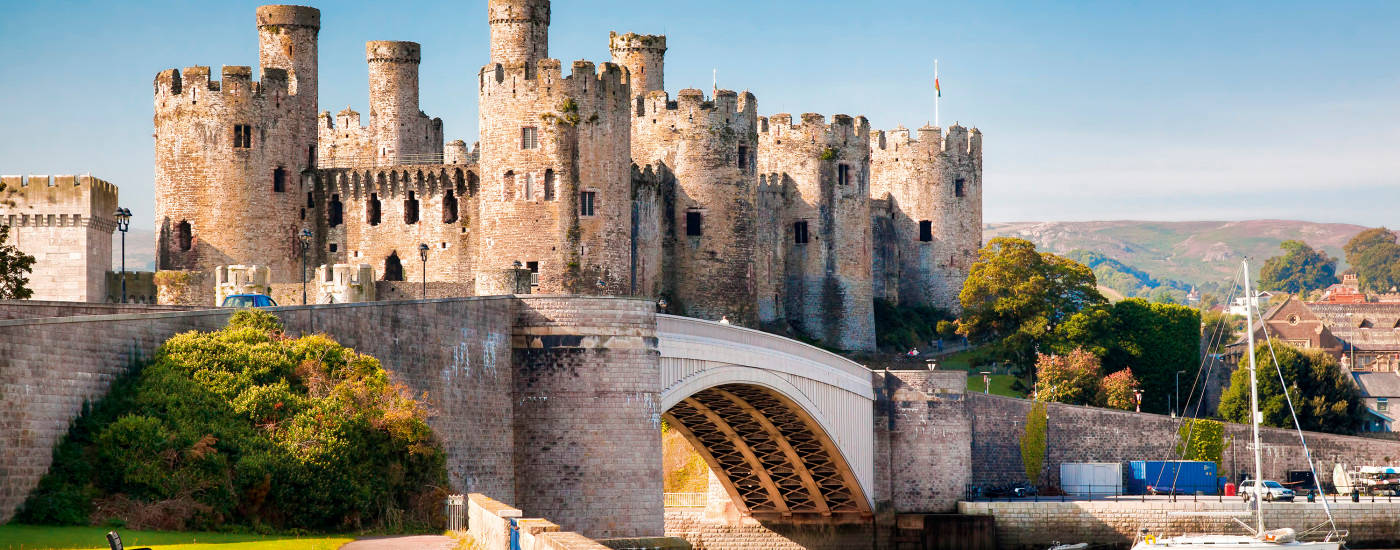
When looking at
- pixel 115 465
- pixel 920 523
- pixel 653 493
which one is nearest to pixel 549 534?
pixel 115 465

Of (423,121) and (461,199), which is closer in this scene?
(461,199)

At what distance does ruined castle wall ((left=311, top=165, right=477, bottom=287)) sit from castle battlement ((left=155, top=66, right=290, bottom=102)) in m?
5.57

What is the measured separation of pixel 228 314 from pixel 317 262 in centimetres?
3745

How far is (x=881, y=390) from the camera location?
61.9 m

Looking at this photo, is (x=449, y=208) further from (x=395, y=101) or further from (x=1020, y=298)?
(x=1020, y=298)

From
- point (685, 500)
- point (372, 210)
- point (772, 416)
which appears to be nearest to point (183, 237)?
point (372, 210)

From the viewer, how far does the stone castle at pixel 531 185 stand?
59.9 m

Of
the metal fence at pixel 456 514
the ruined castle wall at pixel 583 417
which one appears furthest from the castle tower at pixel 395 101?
the metal fence at pixel 456 514

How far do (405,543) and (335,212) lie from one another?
43.1 meters

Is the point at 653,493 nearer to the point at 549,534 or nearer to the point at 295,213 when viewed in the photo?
the point at 549,534

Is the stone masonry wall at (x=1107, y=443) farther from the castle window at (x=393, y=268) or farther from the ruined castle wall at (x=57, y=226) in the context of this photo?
the ruined castle wall at (x=57, y=226)

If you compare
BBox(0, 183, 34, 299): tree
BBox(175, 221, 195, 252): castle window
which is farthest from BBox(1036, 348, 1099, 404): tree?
BBox(0, 183, 34, 299): tree

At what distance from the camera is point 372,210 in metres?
66.8

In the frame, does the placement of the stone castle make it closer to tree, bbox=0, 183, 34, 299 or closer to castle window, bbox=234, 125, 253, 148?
castle window, bbox=234, 125, 253, 148
